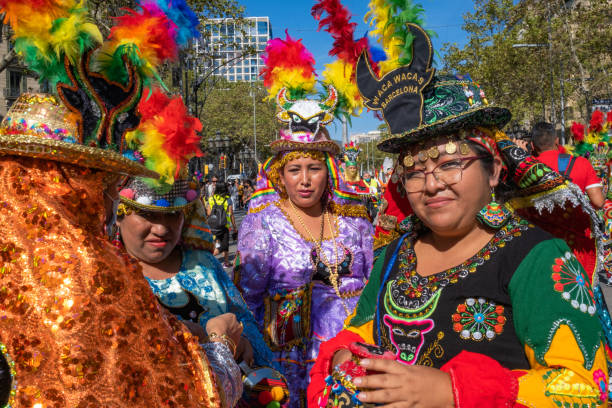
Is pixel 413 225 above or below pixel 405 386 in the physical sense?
above

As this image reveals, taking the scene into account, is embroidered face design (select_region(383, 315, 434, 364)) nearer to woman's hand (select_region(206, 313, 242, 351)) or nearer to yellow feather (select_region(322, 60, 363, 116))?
woman's hand (select_region(206, 313, 242, 351))

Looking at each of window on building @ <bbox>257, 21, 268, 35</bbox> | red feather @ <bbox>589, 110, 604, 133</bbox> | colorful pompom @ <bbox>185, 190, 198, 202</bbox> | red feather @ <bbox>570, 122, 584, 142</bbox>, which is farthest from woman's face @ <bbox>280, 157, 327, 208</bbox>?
window on building @ <bbox>257, 21, 268, 35</bbox>

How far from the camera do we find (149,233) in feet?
8.05

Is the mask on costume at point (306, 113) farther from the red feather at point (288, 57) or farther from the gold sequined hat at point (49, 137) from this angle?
the gold sequined hat at point (49, 137)

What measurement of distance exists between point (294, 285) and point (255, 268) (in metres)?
0.31

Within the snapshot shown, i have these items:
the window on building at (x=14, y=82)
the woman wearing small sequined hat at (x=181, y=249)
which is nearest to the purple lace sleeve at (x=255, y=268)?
the woman wearing small sequined hat at (x=181, y=249)

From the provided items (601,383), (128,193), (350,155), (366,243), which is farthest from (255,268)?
(350,155)

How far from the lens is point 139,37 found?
A: 71.0 inches

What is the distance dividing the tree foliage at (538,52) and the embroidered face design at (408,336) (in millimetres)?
21234

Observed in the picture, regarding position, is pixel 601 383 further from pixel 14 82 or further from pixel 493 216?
pixel 14 82

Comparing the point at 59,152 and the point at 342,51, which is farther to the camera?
the point at 342,51

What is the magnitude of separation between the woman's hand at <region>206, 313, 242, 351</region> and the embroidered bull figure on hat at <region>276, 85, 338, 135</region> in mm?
1953

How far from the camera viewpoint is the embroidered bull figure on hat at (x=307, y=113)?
355cm

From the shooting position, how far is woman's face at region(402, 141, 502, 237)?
167 cm
